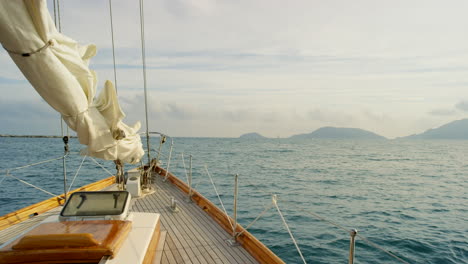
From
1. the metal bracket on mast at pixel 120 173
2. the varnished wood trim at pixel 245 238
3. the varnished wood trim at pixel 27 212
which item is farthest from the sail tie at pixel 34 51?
the varnished wood trim at pixel 27 212

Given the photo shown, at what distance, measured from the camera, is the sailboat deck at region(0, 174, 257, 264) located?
365 centimetres

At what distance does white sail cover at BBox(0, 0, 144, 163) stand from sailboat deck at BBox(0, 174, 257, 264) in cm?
154

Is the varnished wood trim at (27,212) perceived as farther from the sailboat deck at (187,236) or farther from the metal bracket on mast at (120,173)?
the metal bracket on mast at (120,173)

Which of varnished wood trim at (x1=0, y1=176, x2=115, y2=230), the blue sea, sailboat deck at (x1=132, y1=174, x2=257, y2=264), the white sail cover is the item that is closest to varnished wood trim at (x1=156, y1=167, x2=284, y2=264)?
sailboat deck at (x1=132, y1=174, x2=257, y2=264)

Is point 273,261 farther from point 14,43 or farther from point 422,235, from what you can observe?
point 422,235

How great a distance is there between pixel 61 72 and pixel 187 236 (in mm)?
2979

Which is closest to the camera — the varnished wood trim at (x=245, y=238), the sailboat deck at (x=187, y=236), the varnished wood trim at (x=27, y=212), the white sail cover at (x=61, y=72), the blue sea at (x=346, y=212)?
the white sail cover at (x=61, y=72)

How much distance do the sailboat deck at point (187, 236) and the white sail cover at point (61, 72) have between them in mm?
1542

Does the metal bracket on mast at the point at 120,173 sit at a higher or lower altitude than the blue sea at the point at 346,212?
higher

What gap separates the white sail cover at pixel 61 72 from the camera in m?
1.93

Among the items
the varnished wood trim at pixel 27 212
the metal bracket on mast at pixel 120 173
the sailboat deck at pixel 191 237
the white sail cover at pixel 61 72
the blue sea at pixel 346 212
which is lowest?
the blue sea at pixel 346 212

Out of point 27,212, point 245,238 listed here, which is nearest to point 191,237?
point 245,238

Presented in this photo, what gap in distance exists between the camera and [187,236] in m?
4.33

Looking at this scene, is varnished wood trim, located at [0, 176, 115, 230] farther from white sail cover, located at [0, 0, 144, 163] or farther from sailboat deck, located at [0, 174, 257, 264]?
white sail cover, located at [0, 0, 144, 163]
